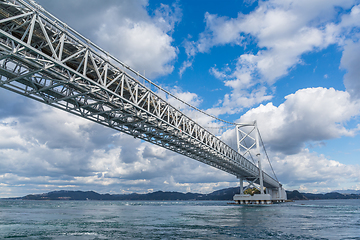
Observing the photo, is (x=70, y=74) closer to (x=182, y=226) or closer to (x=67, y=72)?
(x=67, y=72)

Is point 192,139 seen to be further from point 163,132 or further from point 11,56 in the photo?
point 11,56

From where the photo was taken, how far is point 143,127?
33250 millimetres

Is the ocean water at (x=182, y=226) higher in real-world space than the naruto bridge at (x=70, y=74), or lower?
lower

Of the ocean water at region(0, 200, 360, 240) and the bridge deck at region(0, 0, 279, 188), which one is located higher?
the bridge deck at region(0, 0, 279, 188)

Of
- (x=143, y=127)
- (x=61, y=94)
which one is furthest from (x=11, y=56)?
(x=143, y=127)

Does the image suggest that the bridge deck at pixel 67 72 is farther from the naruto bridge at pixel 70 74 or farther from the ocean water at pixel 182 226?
the ocean water at pixel 182 226

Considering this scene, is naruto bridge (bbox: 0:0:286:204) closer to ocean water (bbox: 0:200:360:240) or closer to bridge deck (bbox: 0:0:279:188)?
bridge deck (bbox: 0:0:279:188)

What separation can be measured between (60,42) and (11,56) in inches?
139

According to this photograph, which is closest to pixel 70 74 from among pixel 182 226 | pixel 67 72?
pixel 67 72

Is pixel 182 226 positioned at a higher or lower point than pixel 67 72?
lower

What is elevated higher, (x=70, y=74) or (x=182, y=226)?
(x=70, y=74)

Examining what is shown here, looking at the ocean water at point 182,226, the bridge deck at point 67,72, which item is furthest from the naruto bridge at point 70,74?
the ocean water at point 182,226

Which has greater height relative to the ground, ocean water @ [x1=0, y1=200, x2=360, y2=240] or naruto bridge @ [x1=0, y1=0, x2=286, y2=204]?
naruto bridge @ [x1=0, y1=0, x2=286, y2=204]

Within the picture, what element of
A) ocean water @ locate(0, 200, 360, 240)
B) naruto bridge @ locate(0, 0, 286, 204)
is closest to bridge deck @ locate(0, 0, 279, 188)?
naruto bridge @ locate(0, 0, 286, 204)
